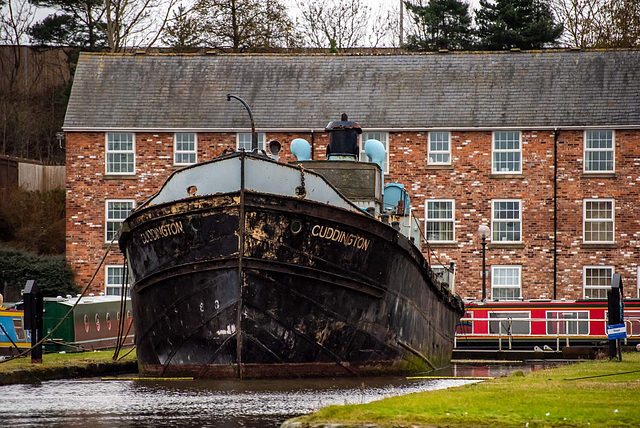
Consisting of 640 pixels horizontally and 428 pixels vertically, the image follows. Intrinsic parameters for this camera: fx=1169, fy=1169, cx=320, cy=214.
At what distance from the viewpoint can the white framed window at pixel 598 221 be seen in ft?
142

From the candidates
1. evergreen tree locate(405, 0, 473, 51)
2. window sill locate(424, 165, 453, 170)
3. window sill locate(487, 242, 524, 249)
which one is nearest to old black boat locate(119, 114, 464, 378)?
window sill locate(487, 242, 524, 249)

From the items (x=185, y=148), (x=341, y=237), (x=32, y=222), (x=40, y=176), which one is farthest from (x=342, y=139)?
(x=40, y=176)

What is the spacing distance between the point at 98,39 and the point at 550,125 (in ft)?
91.3

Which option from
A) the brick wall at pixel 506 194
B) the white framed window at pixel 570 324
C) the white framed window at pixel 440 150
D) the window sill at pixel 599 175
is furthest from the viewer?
the white framed window at pixel 440 150

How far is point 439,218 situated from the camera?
4397 centimetres

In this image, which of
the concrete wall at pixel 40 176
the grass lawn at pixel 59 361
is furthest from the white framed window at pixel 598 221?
the concrete wall at pixel 40 176

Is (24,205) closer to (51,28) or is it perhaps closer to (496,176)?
(51,28)

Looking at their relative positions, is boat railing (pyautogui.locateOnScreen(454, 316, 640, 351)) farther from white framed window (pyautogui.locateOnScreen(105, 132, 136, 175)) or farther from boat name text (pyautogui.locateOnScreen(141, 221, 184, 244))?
white framed window (pyautogui.locateOnScreen(105, 132, 136, 175))

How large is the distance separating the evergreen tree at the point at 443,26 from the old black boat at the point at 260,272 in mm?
45374

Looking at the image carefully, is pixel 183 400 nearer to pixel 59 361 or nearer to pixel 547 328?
pixel 59 361

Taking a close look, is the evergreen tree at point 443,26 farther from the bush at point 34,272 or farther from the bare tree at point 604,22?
the bush at point 34,272

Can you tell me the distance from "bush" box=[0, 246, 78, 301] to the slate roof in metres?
5.23

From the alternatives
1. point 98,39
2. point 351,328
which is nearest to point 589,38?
point 98,39

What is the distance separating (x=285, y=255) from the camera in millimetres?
18250
